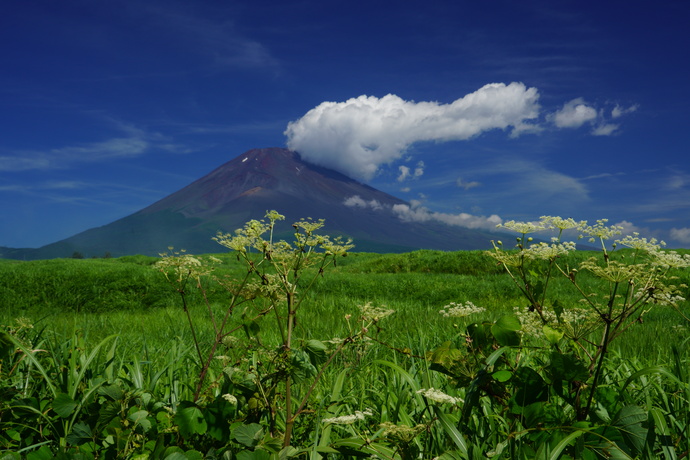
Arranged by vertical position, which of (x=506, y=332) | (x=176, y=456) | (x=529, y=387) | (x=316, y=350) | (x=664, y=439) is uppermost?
(x=506, y=332)

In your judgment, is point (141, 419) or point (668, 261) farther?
point (141, 419)

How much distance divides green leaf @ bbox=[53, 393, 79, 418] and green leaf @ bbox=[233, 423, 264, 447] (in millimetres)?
998

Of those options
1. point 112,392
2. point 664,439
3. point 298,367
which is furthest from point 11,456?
point 664,439

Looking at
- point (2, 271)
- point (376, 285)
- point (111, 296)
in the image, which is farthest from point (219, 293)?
point (2, 271)

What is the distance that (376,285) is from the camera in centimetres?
1380

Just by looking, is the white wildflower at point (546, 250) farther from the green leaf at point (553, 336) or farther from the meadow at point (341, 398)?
the green leaf at point (553, 336)

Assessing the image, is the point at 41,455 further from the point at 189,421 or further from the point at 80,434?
the point at 189,421

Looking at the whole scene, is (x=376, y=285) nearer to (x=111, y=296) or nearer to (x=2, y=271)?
(x=111, y=296)

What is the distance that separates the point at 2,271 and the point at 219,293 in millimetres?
7972

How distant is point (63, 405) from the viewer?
7.25ft

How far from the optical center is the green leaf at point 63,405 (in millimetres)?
2184

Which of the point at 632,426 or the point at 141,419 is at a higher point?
the point at 632,426

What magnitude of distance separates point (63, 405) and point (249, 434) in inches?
43.4

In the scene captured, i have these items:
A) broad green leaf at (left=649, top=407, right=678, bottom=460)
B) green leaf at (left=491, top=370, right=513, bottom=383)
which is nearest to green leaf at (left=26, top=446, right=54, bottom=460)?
green leaf at (left=491, top=370, right=513, bottom=383)
